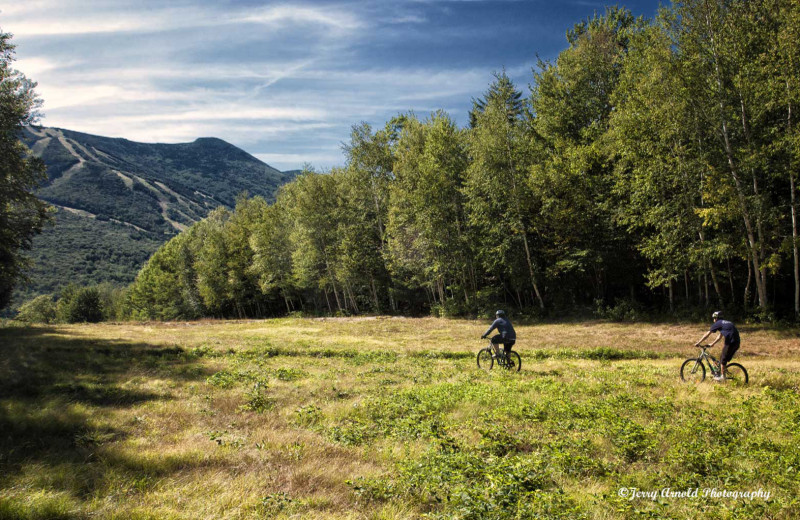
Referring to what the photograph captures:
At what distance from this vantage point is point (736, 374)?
46.4 ft

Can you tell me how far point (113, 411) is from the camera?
11.1 meters

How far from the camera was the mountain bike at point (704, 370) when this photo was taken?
45.2ft

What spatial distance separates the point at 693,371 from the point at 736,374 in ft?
4.19

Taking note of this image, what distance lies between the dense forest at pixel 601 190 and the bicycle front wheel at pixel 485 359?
16962mm

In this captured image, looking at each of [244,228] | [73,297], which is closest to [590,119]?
[244,228]

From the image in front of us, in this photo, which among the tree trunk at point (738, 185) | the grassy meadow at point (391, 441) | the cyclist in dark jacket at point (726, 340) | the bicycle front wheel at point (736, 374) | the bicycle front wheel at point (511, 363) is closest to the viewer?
the grassy meadow at point (391, 441)

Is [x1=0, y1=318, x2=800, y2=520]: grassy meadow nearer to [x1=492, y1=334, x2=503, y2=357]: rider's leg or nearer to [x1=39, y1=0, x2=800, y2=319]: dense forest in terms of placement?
[x1=492, y1=334, x2=503, y2=357]: rider's leg

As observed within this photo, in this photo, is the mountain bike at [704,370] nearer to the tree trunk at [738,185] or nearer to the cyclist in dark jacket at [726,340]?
the cyclist in dark jacket at [726,340]

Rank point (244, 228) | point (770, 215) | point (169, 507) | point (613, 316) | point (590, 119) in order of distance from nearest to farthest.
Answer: point (169, 507) < point (770, 215) < point (613, 316) < point (590, 119) < point (244, 228)

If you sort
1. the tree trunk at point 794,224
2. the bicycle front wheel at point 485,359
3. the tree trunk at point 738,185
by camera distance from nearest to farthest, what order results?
the bicycle front wheel at point 485,359
the tree trunk at point 794,224
the tree trunk at point 738,185

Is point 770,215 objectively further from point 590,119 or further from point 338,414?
point 338,414

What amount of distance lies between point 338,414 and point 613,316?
1130 inches

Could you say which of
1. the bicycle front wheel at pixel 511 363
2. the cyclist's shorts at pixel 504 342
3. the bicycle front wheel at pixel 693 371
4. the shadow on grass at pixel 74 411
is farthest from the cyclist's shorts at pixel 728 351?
the shadow on grass at pixel 74 411

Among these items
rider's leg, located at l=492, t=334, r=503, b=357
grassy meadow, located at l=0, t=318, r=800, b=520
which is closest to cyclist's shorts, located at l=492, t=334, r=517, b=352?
rider's leg, located at l=492, t=334, r=503, b=357
